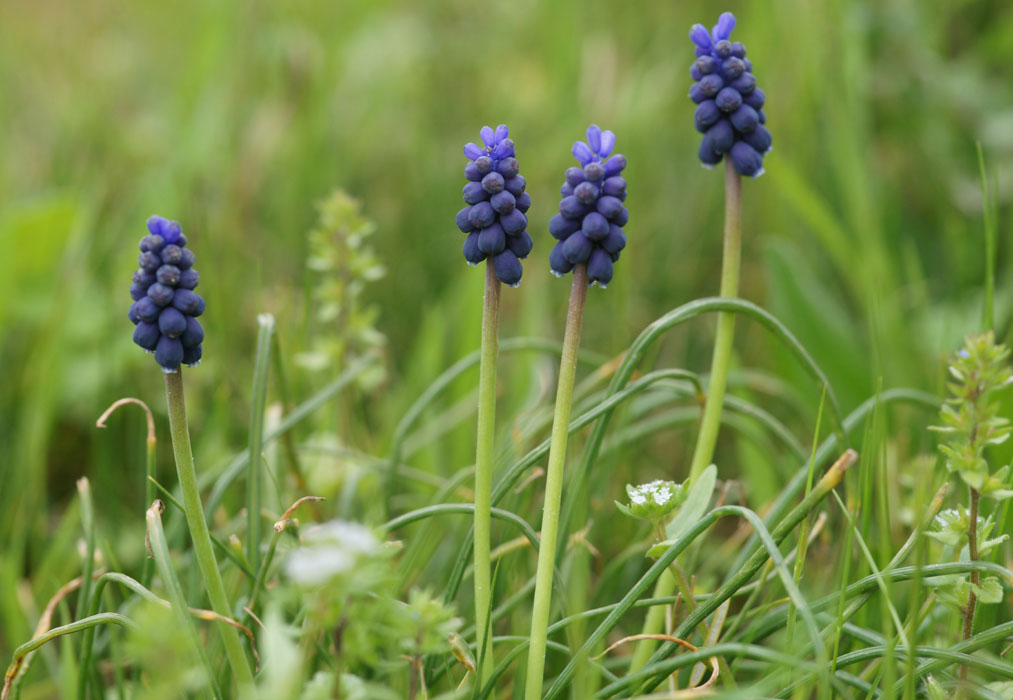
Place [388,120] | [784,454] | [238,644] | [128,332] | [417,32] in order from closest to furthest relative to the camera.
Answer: [238,644] < [784,454] < [128,332] < [388,120] < [417,32]

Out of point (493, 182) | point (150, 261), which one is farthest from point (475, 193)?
point (150, 261)

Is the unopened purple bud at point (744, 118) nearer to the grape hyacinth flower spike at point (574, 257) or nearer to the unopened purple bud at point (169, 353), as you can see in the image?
A: the grape hyacinth flower spike at point (574, 257)

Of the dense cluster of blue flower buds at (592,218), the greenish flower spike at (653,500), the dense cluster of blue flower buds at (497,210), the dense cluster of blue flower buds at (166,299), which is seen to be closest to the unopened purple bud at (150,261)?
the dense cluster of blue flower buds at (166,299)

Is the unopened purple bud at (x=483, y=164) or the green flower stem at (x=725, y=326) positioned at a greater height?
the unopened purple bud at (x=483, y=164)

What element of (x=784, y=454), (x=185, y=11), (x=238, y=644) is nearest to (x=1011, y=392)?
(x=784, y=454)

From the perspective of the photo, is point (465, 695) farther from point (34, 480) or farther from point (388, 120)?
point (388, 120)

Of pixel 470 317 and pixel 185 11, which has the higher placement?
pixel 185 11

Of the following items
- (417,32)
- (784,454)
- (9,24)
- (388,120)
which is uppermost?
(9,24)
